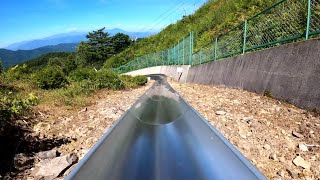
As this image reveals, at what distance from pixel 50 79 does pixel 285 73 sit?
11599 mm

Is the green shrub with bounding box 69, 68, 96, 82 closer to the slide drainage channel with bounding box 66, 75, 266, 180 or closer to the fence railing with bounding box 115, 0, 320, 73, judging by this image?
the fence railing with bounding box 115, 0, 320, 73

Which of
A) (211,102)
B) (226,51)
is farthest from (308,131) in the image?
(226,51)

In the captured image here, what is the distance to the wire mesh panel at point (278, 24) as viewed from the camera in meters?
8.40

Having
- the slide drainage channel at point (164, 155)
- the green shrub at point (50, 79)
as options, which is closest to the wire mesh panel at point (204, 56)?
the green shrub at point (50, 79)

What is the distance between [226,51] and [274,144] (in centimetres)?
994

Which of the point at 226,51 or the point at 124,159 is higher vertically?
the point at 226,51

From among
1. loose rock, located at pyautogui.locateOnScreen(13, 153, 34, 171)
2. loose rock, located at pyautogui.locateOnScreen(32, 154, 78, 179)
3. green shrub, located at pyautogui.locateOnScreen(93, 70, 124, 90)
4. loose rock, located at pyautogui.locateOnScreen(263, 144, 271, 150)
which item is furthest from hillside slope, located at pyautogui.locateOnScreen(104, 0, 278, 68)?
loose rock, located at pyautogui.locateOnScreen(13, 153, 34, 171)

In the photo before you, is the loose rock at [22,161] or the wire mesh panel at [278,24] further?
the wire mesh panel at [278,24]

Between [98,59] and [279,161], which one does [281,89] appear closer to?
[279,161]

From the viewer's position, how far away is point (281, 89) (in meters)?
7.32

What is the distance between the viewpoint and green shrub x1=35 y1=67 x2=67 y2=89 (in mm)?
15203

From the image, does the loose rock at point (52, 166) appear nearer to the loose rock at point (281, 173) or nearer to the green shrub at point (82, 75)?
the loose rock at point (281, 173)

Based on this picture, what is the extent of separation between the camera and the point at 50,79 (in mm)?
15414

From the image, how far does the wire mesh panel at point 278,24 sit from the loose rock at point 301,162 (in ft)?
13.5
